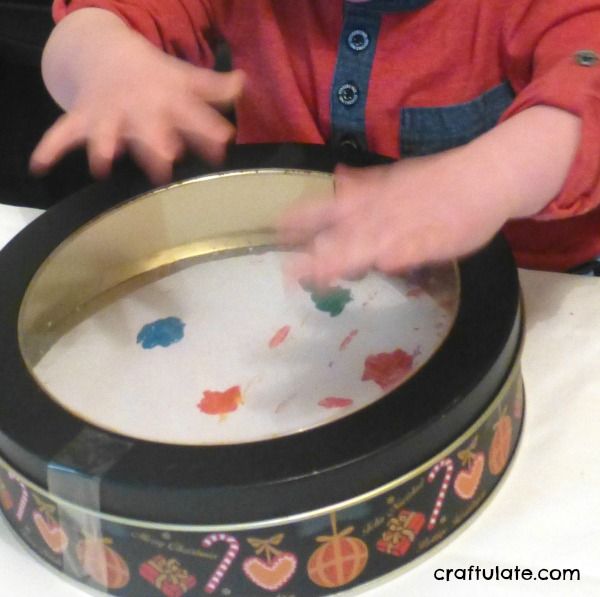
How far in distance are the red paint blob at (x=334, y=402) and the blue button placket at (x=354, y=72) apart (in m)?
0.18

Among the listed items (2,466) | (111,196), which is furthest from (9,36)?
(2,466)

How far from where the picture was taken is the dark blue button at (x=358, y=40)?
0.54m

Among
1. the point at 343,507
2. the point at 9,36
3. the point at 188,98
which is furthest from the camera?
the point at 9,36

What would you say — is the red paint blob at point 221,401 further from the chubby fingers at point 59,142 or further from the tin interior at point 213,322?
the chubby fingers at point 59,142

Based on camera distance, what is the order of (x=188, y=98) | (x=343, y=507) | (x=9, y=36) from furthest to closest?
(x=9, y=36)
(x=188, y=98)
(x=343, y=507)

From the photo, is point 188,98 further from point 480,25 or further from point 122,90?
point 480,25

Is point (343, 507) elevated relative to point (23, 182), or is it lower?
elevated

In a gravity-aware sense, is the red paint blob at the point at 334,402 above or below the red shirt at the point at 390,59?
below

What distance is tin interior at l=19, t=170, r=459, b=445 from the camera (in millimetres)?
428

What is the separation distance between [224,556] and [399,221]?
14cm

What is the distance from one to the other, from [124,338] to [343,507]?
0.18 m

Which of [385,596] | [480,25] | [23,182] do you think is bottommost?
[23,182]

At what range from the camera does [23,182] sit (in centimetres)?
89

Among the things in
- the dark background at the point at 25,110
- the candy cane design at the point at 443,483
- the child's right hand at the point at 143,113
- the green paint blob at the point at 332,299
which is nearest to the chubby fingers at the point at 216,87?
the child's right hand at the point at 143,113
